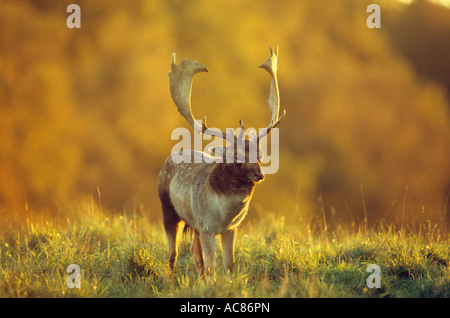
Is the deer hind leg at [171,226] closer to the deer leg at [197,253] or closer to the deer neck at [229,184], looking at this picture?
the deer leg at [197,253]

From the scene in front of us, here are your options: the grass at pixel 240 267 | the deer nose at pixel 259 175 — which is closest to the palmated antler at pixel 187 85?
the deer nose at pixel 259 175

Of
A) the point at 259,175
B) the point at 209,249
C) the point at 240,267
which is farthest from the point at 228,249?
the point at 259,175

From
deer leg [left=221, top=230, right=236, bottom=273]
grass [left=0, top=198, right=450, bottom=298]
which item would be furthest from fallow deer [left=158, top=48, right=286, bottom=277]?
grass [left=0, top=198, right=450, bottom=298]

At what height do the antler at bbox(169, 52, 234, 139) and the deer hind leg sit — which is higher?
the antler at bbox(169, 52, 234, 139)

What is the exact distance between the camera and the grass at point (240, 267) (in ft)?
15.7

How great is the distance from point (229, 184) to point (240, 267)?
Answer: 1371 mm

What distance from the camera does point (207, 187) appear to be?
17.0ft

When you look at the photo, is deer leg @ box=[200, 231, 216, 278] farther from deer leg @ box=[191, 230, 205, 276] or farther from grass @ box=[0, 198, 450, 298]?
deer leg @ box=[191, 230, 205, 276]

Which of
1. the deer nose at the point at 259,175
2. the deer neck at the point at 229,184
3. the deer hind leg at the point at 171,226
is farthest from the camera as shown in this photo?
the deer hind leg at the point at 171,226

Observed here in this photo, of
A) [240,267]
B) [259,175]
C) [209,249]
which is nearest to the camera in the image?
[259,175]

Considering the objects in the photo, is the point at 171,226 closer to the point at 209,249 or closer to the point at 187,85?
the point at 209,249

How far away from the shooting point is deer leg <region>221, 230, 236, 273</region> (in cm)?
540

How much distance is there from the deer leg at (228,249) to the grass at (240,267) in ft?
0.31

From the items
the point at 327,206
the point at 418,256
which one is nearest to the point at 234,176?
the point at 418,256
